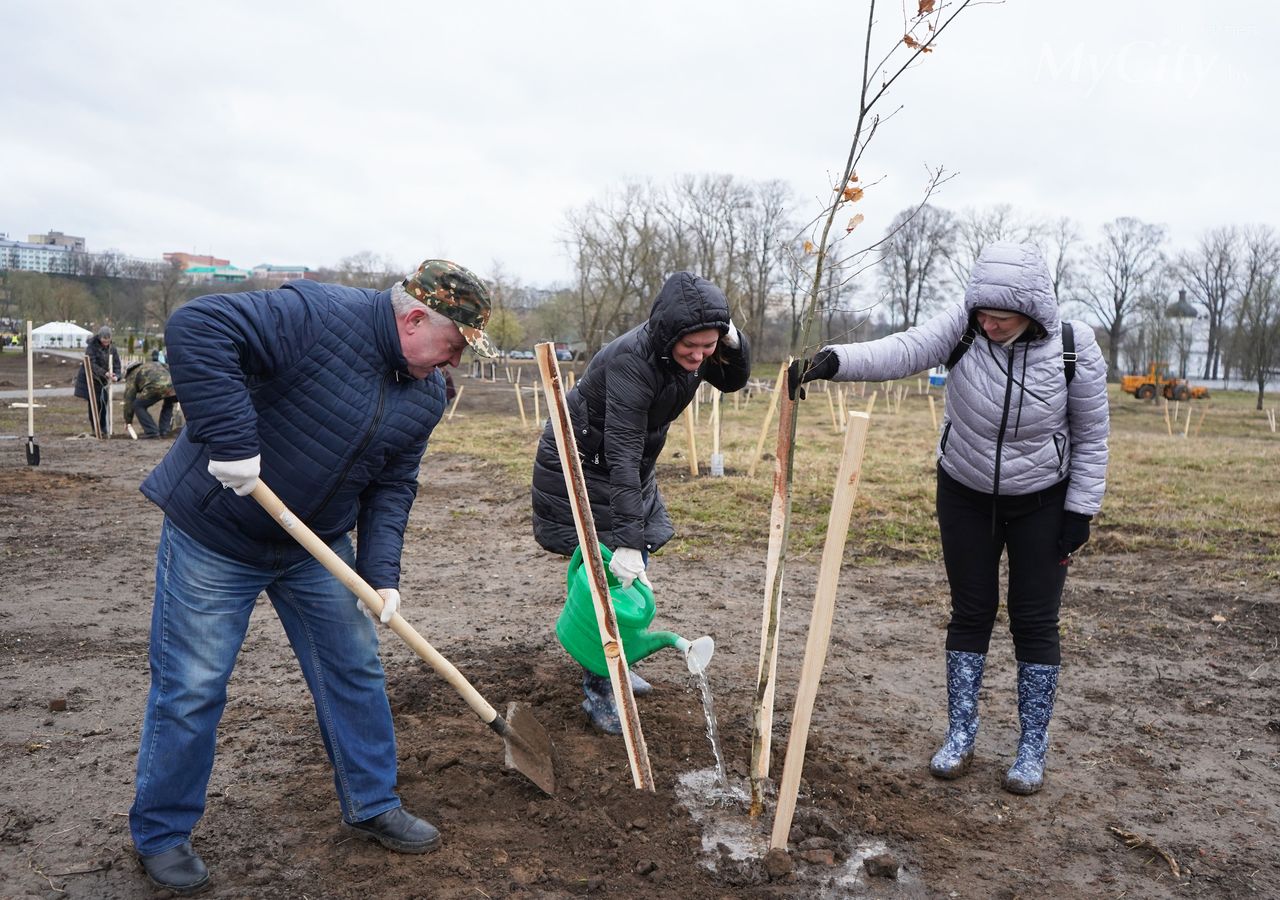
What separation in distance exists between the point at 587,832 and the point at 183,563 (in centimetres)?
144

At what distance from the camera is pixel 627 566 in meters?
3.07

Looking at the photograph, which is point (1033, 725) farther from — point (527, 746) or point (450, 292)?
point (450, 292)

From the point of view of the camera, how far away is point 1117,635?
497 cm

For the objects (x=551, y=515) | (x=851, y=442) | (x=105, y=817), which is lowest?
(x=105, y=817)

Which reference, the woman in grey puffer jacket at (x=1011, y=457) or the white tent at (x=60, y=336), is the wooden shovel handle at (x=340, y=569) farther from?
the white tent at (x=60, y=336)

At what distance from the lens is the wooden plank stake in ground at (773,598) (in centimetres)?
261

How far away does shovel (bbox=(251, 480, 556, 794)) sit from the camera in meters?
2.37

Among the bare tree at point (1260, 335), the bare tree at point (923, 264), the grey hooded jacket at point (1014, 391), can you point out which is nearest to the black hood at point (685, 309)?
the grey hooded jacket at point (1014, 391)

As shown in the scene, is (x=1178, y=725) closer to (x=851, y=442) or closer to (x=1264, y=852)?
(x=1264, y=852)

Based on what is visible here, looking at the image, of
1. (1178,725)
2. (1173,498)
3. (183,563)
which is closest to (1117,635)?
(1178,725)

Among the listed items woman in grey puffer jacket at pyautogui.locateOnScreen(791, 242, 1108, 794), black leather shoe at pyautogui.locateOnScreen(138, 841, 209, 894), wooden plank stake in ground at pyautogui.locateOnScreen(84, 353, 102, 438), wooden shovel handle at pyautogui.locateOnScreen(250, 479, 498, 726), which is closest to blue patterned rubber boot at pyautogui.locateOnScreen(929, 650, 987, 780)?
woman in grey puffer jacket at pyautogui.locateOnScreen(791, 242, 1108, 794)

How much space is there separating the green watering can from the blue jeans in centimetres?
72

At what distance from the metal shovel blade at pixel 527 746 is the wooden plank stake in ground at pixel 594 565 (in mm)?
307

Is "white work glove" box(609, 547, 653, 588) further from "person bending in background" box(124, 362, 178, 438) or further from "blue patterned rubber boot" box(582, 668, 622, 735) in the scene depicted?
"person bending in background" box(124, 362, 178, 438)
